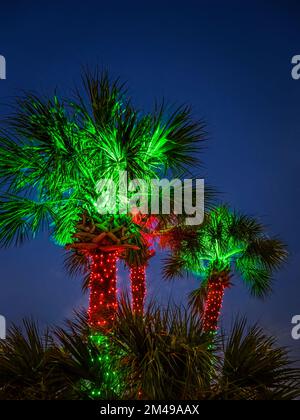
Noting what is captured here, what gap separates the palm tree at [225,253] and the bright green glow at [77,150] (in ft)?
16.9

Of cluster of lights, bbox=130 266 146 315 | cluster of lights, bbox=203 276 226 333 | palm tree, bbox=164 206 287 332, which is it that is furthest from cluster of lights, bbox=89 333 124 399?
cluster of lights, bbox=203 276 226 333

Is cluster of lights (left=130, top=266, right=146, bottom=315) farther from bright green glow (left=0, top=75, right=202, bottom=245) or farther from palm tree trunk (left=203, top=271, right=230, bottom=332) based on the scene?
bright green glow (left=0, top=75, right=202, bottom=245)

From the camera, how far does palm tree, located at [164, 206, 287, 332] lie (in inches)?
551

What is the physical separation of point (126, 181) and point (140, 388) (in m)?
4.49

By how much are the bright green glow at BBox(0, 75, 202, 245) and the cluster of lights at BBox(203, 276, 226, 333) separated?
678 centimetres

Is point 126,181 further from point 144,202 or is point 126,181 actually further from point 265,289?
point 265,289

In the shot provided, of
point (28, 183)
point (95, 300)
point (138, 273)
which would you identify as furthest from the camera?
point (138, 273)

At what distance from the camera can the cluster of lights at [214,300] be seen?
13921 mm

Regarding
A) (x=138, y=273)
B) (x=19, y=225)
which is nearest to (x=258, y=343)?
(x=19, y=225)

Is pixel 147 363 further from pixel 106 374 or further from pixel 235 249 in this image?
pixel 235 249

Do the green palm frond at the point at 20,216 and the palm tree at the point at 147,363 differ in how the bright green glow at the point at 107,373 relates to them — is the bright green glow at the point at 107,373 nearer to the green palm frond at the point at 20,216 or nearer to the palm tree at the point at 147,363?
the palm tree at the point at 147,363

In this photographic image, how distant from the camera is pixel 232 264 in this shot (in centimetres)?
1529

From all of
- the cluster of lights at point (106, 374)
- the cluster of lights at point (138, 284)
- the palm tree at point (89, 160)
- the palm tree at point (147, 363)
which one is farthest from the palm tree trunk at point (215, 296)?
the cluster of lights at point (106, 374)

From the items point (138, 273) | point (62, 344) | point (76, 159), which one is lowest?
point (62, 344)
